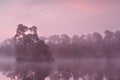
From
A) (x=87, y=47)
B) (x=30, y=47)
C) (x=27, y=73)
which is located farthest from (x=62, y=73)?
(x=87, y=47)

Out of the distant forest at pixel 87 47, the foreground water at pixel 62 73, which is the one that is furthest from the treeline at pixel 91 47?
the foreground water at pixel 62 73

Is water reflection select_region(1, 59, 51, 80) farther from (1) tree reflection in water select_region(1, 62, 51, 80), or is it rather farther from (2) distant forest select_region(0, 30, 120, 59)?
(2) distant forest select_region(0, 30, 120, 59)

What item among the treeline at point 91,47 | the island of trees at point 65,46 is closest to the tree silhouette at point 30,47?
the island of trees at point 65,46

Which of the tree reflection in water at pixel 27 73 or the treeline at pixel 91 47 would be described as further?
the treeline at pixel 91 47

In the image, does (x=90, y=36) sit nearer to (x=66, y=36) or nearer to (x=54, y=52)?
(x=66, y=36)

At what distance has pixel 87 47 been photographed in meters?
39.5

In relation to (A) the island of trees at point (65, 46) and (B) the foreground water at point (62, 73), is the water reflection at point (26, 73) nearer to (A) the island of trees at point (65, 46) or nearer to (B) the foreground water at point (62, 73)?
(B) the foreground water at point (62, 73)

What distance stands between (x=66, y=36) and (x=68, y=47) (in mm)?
2920

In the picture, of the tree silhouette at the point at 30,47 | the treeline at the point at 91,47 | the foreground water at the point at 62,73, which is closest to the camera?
the foreground water at the point at 62,73

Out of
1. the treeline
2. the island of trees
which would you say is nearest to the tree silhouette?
the island of trees

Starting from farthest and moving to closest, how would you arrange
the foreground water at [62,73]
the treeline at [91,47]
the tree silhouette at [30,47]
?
1. the treeline at [91,47]
2. the tree silhouette at [30,47]
3. the foreground water at [62,73]

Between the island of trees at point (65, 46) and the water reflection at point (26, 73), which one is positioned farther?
the island of trees at point (65, 46)

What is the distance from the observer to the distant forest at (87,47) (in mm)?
38250

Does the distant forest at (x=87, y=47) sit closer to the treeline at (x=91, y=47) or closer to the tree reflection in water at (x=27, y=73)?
the treeline at (x=91, y=47)
